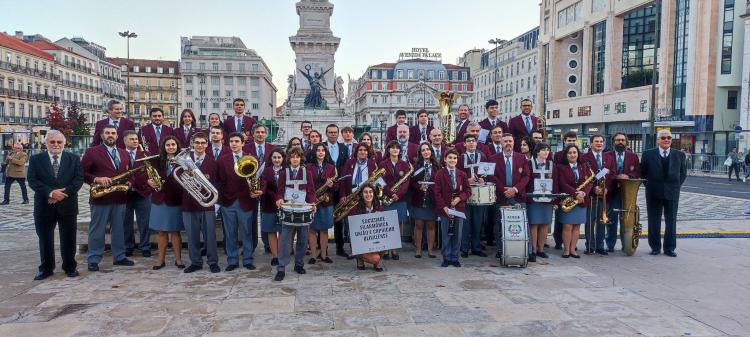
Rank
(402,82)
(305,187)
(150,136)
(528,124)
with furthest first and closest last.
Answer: (402,82) < (528,124) < (150,136) < (305,187)

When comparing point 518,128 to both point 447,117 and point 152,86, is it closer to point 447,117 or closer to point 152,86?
point 447,117

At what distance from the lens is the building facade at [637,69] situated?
41312mm

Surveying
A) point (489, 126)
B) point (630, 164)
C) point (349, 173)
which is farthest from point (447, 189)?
point (630, 164)

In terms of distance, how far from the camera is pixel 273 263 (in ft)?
27.1

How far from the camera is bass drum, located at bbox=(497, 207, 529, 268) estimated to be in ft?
25.8

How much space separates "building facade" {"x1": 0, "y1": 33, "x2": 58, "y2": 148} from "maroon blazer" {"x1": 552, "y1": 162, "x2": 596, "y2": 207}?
60.7 meters

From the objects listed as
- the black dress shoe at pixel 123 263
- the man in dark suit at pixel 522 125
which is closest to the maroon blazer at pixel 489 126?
the man in dark suit at pixel 522 125

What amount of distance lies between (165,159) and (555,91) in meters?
60.0

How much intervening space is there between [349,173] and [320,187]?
0.73m

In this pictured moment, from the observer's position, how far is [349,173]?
877 centimetres

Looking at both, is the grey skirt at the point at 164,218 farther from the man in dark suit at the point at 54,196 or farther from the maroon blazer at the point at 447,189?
the maroon blazer at the point at 447,189

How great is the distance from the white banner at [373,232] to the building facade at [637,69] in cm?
3012

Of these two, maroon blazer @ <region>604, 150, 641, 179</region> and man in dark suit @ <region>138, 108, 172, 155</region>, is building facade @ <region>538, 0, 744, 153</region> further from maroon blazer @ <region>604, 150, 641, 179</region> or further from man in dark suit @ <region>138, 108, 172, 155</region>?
man in dark suit @ <region>138, 108, 172, 155</region>

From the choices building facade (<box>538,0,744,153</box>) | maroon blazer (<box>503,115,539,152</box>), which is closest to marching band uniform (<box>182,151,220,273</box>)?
maroon blazer (<box>503,115,539,152</box>)
